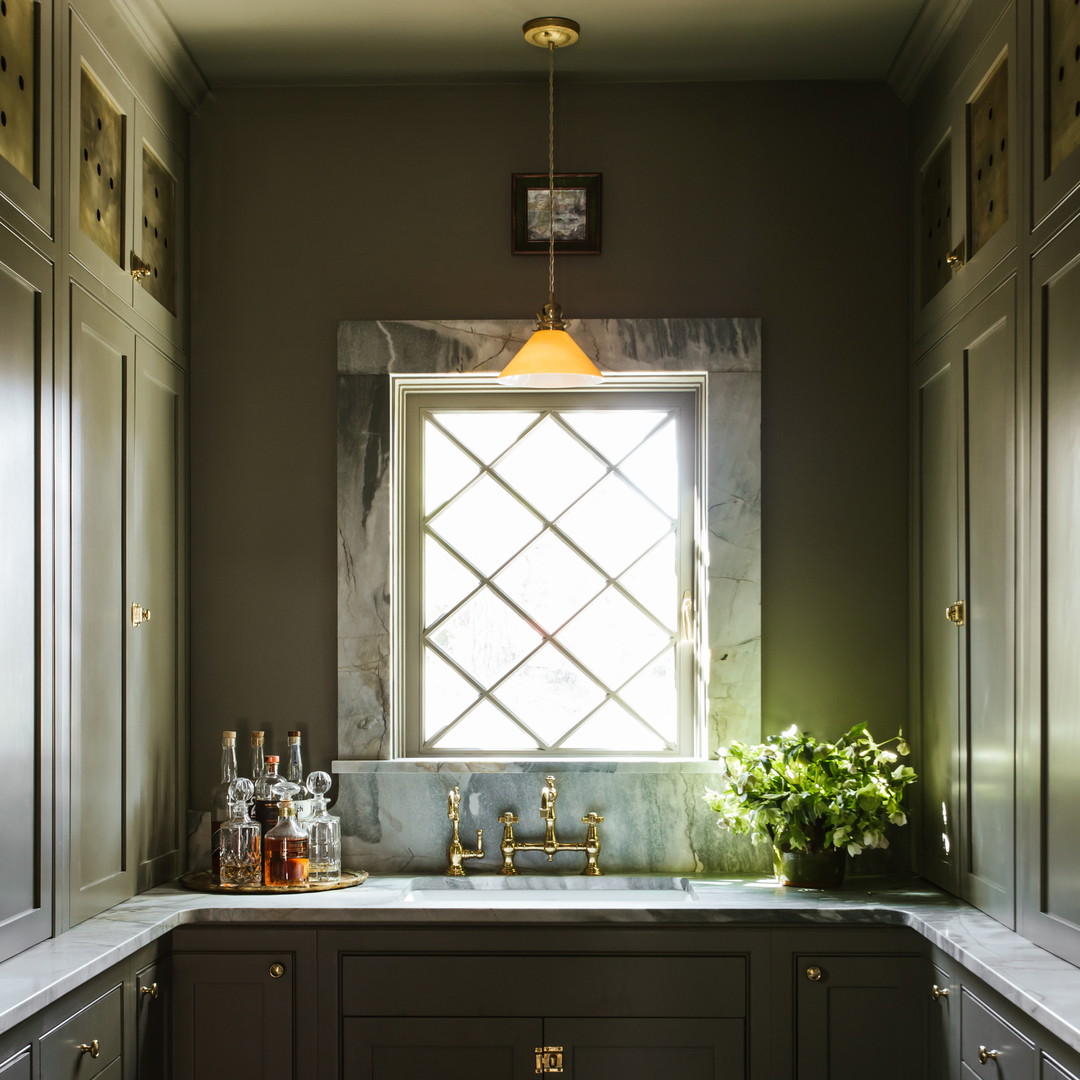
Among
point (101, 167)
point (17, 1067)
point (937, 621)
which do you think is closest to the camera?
point (17, 1067)

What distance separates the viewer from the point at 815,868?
2.96m

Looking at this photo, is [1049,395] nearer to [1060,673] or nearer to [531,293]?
[1060,673]

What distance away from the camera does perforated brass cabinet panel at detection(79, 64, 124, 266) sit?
2643 mm

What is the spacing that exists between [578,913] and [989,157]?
6.25 ft

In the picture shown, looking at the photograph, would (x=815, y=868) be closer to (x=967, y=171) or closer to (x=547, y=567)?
(x=547, y=567)

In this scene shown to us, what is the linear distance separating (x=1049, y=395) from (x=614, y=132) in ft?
5.19

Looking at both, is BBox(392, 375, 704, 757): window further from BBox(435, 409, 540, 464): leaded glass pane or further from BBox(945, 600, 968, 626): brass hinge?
BBox(945, 600, 968, 626): brass hinge

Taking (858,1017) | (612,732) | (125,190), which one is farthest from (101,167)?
(858,1017)

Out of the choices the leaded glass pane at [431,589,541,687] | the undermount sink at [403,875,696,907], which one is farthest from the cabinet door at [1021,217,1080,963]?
the leaded glass pane at [431,589,541,687]

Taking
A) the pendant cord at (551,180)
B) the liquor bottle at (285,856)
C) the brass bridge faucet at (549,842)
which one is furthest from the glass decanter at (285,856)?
the pendant cord at (551,180)

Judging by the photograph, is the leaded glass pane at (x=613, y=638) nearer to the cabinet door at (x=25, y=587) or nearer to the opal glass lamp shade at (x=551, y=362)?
the opal glass lamp shade at (x=551, y=362)

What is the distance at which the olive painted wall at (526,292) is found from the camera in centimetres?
332

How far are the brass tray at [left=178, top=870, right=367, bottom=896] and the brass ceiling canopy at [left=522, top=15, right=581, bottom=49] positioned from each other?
7.12 feet

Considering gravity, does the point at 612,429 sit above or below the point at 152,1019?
above
